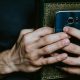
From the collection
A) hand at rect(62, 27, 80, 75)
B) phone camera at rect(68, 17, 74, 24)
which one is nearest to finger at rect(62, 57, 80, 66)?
hand at rect(62, 27, 80, 75)

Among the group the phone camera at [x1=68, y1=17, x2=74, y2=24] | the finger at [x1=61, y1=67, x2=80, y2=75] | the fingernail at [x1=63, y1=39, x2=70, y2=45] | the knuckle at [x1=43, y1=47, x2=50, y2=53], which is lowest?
the finger at [x1=61, y1=67, x2=80, y2=75]

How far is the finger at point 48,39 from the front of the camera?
65cm

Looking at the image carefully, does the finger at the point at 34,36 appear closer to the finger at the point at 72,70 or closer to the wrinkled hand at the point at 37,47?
the wrinkled hand at the point at 37,47

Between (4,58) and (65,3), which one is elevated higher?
(65,3)

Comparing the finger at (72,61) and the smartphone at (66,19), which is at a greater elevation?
the smartphone at (66,19)

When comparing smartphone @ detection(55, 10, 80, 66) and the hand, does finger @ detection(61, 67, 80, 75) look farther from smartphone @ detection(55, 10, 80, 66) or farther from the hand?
smartphone @ detection(55, 10, 80, 66)

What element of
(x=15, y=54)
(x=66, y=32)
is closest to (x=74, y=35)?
(x=66, y=32)

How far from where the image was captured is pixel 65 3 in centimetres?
65

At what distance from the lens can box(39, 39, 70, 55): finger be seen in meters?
0.65

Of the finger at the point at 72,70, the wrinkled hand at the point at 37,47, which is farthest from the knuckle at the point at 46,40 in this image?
the finger at the point at 72,70

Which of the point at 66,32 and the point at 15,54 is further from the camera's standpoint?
the point at 15,54

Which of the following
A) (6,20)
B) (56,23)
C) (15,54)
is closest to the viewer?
(56,23)

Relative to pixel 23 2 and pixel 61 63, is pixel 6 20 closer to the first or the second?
pixel 23 2

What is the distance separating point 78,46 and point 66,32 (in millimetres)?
53
